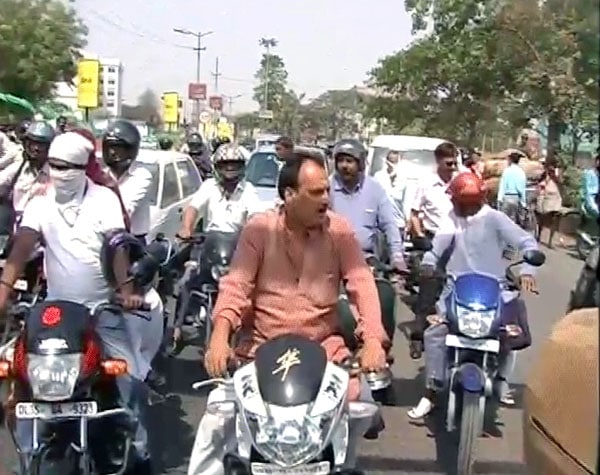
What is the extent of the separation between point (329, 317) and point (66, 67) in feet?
130

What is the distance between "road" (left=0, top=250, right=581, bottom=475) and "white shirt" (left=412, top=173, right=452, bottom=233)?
1135 millimetres

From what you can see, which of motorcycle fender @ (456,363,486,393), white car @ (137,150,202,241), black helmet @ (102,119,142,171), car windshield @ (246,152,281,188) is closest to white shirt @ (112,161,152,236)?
black helmet @ (102,119,142,171)

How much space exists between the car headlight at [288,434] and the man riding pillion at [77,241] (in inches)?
60.7

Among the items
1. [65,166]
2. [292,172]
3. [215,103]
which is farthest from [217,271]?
[215,103]

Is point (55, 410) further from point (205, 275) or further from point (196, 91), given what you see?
point (196, 91)

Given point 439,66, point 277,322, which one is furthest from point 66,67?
point 277,322

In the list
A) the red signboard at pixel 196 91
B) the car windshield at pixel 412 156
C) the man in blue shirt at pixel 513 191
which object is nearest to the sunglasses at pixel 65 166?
the man in blue shirt at pixel 513 191

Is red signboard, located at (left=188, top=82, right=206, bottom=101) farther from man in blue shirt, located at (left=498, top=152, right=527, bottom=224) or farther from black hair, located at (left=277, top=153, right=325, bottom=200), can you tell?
black hair, located at (left=277, top=153, right=325, bottom=200)

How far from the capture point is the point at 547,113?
81.9 feet

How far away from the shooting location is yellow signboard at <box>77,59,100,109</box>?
21359 millimetres

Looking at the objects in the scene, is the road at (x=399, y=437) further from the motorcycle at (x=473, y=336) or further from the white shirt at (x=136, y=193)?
the white shirt at (x=136, y=193)

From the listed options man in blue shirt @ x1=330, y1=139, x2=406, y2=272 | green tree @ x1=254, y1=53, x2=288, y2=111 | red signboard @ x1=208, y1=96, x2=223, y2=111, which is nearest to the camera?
man in blue shirt @ x1=330, y1=139, x2=406, y2=272

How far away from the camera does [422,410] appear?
24.1ft

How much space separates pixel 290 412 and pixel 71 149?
6.36 feet
